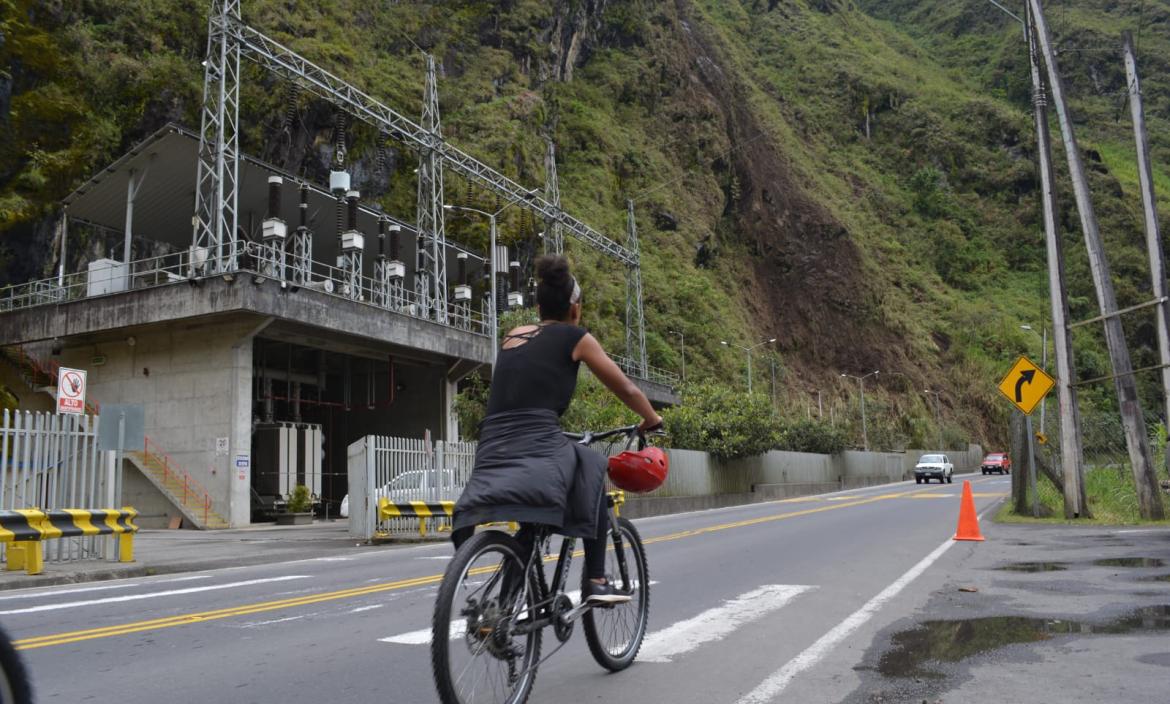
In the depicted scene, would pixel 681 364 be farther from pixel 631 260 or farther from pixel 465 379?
pixel 465 379

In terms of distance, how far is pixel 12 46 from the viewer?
136ft

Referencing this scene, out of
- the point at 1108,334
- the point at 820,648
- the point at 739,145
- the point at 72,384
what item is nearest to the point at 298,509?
the point at 72,384

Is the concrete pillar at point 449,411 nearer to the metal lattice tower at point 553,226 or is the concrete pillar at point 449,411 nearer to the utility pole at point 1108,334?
the metal lattice tower at point 553,226

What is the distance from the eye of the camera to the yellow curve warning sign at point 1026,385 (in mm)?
18797

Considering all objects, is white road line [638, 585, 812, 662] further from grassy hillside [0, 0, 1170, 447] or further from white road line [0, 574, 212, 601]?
grassy hillside [0, 0, 1170, 447]

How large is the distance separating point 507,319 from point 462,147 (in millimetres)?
22244

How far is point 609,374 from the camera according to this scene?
4668mm

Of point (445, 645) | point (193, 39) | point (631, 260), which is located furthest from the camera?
point (631, 260)

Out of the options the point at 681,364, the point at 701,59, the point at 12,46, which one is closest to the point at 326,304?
the point at 12,46

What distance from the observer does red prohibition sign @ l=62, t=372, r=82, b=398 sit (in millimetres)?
14391

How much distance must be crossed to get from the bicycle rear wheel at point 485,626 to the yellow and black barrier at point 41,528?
952 cm

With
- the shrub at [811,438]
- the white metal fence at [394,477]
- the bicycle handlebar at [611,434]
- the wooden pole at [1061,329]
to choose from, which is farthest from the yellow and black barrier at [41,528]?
the shrub at [811,438]

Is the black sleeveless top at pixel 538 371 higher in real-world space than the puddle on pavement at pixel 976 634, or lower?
higher

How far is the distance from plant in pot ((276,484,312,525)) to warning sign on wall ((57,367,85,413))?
1666 centimetres
